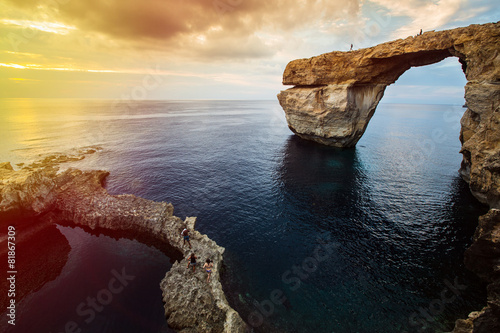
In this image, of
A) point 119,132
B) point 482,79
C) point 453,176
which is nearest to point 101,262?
point 482,79

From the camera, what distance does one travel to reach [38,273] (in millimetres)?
19844

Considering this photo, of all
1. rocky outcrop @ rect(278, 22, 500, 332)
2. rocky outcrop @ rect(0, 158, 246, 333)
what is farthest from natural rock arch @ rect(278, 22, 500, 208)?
rocky outcrop @ rect(0, 158, 246, 333)

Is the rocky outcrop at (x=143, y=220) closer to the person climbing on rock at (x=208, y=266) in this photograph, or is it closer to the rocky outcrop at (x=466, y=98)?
the person climbing on rock at (x=208, y=266)

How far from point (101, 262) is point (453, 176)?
5514cm

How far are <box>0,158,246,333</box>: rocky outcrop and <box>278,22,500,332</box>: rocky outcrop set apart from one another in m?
17.1

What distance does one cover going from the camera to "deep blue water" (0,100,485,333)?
16172mm

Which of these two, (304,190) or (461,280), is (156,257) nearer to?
(304,190)

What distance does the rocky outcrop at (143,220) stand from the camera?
1512cm

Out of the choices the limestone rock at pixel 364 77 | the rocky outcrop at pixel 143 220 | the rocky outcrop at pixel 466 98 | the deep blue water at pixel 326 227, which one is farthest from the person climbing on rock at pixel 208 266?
the limestone rock at pixel 364 77

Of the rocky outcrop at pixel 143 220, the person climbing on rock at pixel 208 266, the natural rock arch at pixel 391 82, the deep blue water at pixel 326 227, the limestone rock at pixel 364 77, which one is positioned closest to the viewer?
the rocky outcrop at pixel 143 220

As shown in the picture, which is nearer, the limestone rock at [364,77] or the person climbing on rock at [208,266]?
the person climbing on rock at [208,266]

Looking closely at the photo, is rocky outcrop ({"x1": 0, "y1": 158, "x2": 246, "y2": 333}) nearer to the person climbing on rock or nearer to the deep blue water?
the person climbing on rock

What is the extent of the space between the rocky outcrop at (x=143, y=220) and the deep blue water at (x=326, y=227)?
1.59 meters

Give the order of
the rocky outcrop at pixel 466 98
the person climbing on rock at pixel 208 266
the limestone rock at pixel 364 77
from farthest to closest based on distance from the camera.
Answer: the limestone rock at pixel 364 77
the person climbing on rock at pixel 208 266
the rocky outcrop at pixel 466 98
